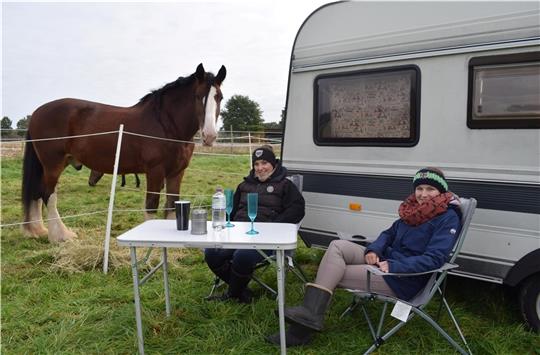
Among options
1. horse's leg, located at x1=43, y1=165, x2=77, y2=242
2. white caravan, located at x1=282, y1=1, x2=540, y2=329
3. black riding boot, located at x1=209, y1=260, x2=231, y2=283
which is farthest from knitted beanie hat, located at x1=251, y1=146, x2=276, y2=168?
horse's leg, located at x1=43, y1=165, x2=77, y2=242

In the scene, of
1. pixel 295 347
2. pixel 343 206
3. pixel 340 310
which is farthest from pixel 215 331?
pixel 343 206

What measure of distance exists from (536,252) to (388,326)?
3.76 feet

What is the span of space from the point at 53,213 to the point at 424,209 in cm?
467

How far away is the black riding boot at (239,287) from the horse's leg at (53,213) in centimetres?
289

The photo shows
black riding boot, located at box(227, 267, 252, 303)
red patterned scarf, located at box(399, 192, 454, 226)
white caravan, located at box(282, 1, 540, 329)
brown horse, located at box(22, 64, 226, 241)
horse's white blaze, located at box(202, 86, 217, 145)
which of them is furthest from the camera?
brown horse, located at box(22, 64, 226, 241)

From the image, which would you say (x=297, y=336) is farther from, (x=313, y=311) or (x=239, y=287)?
(x=239, y=287)

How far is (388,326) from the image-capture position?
3.17 metres

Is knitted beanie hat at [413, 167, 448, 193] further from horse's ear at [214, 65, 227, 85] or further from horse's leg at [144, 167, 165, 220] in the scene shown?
horse's leg at [144, 167, 165, 220]

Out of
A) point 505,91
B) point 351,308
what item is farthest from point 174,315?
point 505,91

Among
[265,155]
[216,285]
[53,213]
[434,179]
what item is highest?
[265,155]

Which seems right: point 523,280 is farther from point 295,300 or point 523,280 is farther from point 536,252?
point 295,300

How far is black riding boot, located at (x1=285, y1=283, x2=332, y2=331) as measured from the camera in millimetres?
2646

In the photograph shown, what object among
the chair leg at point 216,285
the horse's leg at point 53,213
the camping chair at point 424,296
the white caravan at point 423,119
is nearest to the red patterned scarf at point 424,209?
the camping chair at point 424,296

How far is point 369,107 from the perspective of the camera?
145 inches
